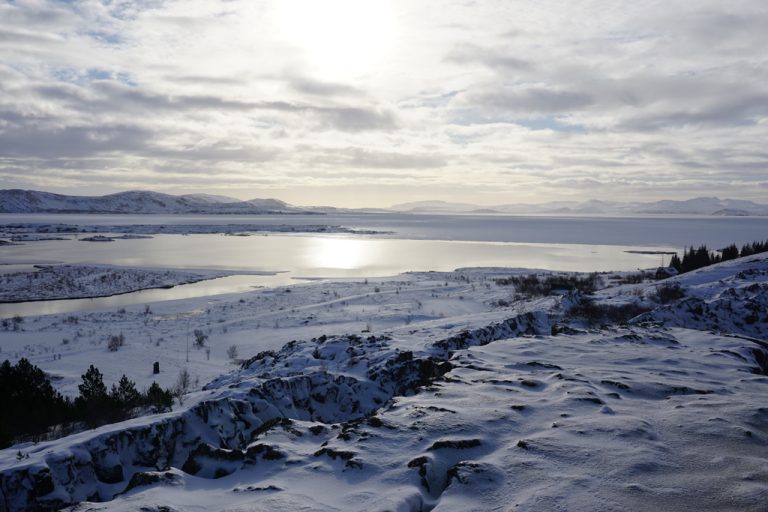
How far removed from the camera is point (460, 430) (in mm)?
6543

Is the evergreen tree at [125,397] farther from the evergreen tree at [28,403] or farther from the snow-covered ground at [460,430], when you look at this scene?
the snow-covered ground at [460,430]

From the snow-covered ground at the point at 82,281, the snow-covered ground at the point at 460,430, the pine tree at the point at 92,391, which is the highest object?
the snow-covered ground at the point at 460,430

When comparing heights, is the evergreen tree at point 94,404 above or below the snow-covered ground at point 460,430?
below

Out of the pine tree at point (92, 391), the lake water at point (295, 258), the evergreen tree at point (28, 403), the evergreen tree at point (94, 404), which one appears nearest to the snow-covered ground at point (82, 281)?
the lake water at point (295, 258)

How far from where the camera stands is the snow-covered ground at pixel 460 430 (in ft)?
16.9

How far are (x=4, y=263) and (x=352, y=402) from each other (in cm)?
5389

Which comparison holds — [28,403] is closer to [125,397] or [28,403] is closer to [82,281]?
[125,397]

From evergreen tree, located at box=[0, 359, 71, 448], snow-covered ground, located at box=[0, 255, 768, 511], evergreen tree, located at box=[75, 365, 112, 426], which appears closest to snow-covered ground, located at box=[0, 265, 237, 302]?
snow-covered ground, located at box=[0, 255, 768, 511]

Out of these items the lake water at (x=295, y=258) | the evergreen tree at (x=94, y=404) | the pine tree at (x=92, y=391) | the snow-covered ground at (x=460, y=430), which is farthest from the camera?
the lake water at (x=295, y=258)

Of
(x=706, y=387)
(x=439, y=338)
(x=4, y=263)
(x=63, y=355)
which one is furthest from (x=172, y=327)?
(x=4, y=263)

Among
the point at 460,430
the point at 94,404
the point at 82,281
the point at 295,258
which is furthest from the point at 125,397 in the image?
the point at 295,258

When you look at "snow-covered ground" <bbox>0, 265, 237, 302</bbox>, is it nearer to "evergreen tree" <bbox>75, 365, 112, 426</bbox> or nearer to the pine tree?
the pine tree

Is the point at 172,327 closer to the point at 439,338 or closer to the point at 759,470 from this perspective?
the point at 439,338

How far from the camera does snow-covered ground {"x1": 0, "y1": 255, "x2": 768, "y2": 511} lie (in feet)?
16.9
